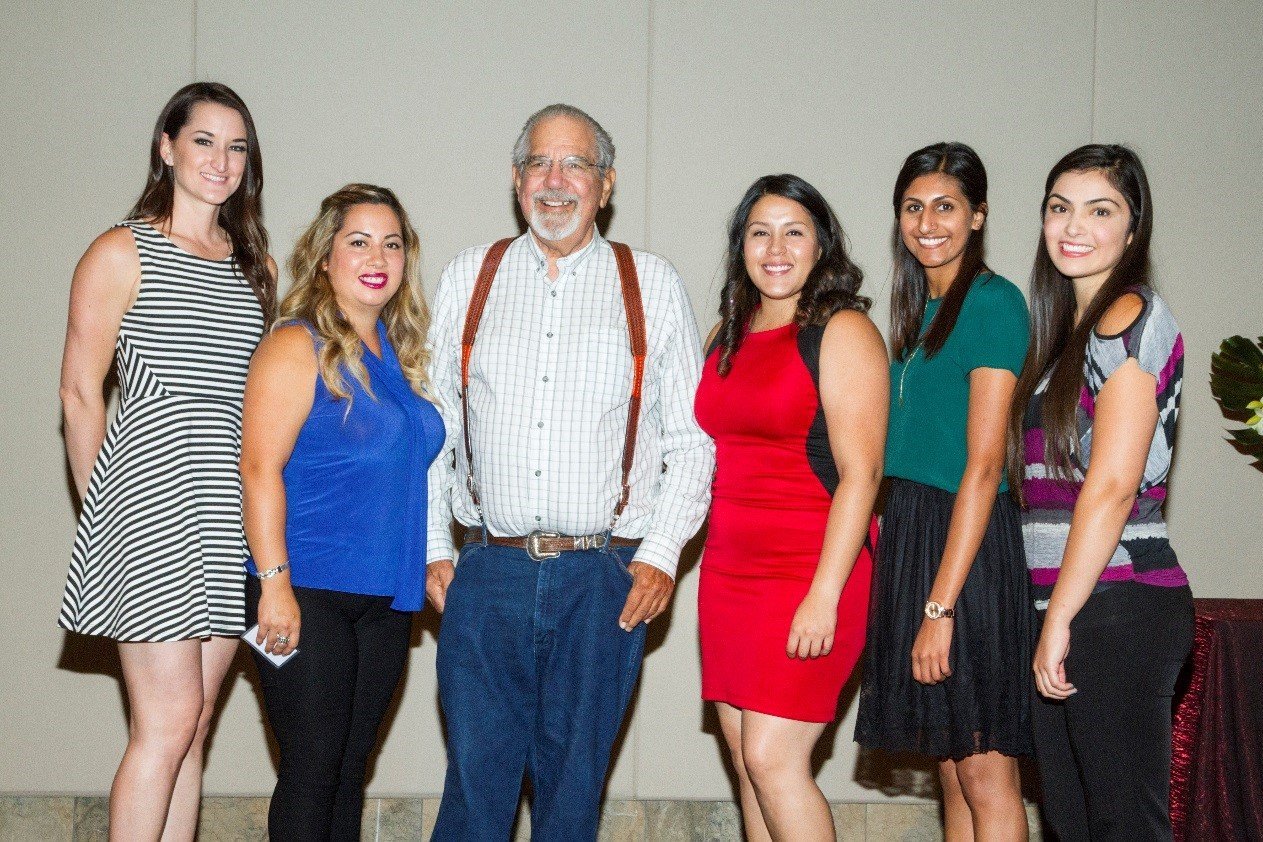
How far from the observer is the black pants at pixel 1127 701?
2.09 metres

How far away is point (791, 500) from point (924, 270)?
71cm

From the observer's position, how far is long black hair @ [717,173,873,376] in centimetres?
254

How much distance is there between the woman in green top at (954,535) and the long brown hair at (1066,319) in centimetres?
6

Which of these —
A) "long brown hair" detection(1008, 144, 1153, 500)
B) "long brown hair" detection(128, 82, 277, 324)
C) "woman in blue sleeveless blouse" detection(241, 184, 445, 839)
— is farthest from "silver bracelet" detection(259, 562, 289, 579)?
"long brown hair" detection(1008, 144, 1153, 500)

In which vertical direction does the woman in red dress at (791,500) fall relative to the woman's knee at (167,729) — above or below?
above

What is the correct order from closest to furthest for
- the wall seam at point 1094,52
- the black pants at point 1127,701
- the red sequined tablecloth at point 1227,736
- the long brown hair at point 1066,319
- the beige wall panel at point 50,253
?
the black pants at point 1127,701 < the long brown hair at point 1066,319 < the red sequined tablecloth at point 1227,736 < the beige wall panel at point 50,253 < the wall seam at point 1094,52

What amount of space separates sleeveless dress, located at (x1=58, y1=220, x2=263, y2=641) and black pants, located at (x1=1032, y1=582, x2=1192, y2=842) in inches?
69.3

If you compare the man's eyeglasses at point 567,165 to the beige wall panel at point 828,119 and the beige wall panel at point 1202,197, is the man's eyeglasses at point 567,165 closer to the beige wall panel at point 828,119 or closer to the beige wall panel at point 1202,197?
the beige wall panel at point 828,119

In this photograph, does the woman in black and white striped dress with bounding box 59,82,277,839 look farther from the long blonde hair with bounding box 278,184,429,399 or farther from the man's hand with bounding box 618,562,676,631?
the man's hand with bounding box 618,562,676,631

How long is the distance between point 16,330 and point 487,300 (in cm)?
188

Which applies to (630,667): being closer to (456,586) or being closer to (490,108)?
(456,586)

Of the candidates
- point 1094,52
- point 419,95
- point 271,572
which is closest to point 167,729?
point 271,572

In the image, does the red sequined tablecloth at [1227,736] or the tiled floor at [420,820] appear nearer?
the red sequined tablecloth at [1227,736]

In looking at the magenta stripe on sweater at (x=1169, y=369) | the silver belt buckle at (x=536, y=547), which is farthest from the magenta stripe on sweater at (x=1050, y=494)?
the silver belt buckle at (x=536, y=547)
